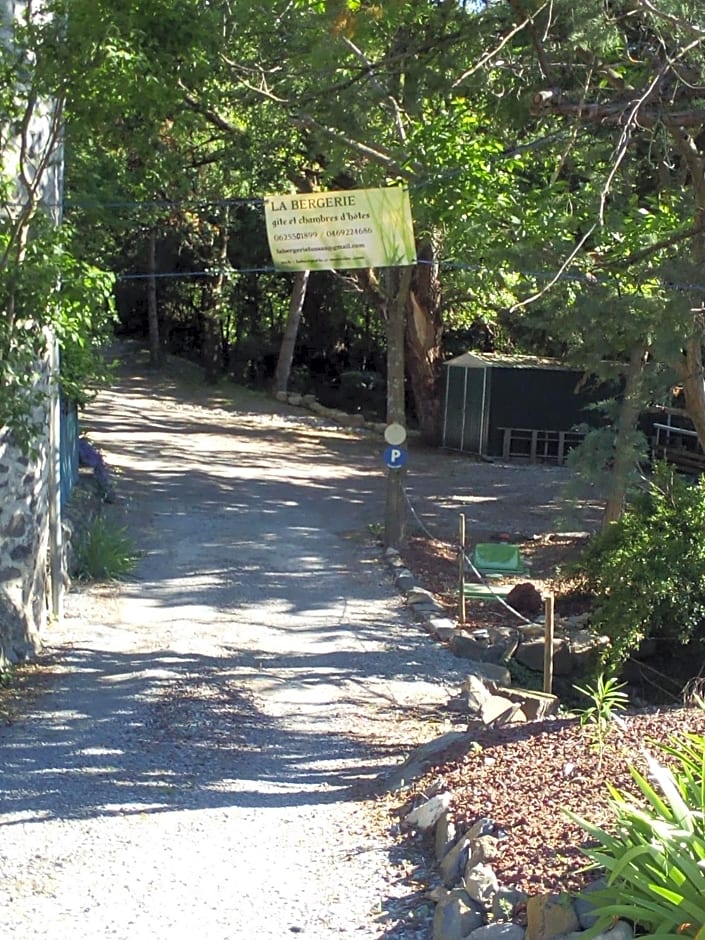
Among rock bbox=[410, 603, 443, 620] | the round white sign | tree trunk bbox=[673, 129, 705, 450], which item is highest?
tree trunk bbox=[673, 129, 705, 450]

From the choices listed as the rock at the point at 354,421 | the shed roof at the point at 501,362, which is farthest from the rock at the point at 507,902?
the rock at the point at 354,421

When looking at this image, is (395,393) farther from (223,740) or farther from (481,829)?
(481,829)

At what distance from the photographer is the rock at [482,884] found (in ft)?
16.1

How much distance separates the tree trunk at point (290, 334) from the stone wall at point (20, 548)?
786 inches

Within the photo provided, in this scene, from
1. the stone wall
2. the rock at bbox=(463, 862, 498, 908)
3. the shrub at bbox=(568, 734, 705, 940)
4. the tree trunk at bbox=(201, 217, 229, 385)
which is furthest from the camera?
the tree trunk at bbox=(201, 217, 229, 385)

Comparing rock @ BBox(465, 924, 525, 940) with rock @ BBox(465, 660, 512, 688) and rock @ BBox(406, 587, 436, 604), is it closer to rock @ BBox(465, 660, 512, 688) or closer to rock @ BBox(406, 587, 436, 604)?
rock @ BBox(465, 660, 512, 688)

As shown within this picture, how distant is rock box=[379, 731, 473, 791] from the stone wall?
137 inches

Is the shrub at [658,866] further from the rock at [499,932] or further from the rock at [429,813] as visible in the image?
the rock at [429,813]

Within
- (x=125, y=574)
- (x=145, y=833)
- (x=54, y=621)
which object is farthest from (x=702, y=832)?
(x=125, y=574)

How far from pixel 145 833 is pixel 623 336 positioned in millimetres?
5990

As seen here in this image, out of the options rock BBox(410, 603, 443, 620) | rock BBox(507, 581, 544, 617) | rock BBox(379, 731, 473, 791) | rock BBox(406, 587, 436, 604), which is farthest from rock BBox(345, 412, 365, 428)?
rock BBox(379, 731, 473, 791)

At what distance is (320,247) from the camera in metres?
11.6

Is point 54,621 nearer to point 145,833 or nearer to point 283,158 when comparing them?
point 145,833

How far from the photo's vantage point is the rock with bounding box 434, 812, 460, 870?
5.79m
